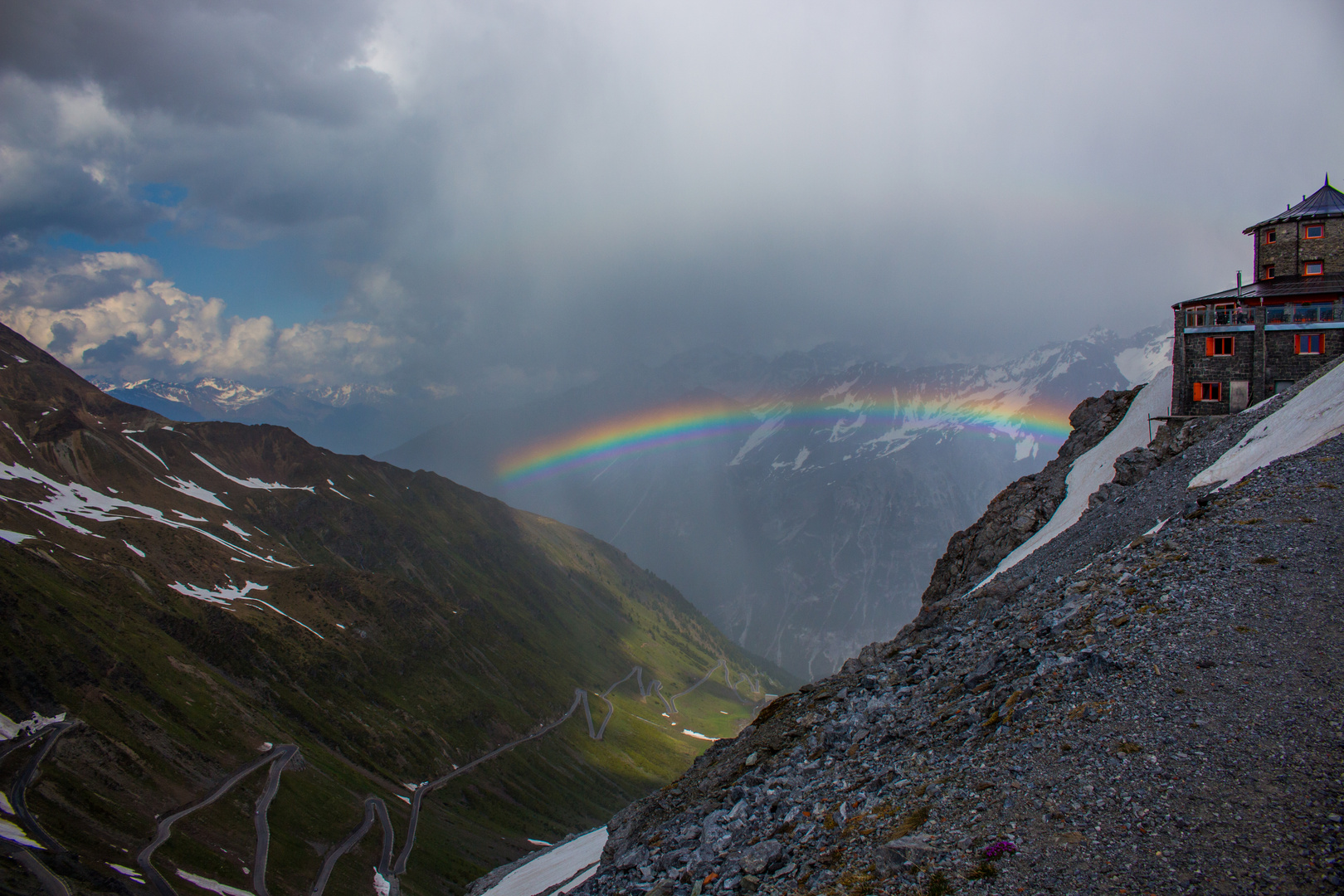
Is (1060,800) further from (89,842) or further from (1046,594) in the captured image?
(89,842)

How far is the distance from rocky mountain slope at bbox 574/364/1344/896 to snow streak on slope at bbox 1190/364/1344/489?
0.22 metres

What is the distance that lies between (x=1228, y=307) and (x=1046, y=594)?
36.4m

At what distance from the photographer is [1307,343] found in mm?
45625

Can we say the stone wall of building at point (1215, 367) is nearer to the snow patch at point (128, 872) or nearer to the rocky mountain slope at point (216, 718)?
the rocky mountain slope at point (216, 718)

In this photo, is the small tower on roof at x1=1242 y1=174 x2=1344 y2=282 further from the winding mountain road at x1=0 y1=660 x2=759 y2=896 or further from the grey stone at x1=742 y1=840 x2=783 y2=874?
the winding mountain road at x1=0 y1=660 x2=759 y2=896

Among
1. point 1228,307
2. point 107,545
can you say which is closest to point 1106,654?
point 1228,307

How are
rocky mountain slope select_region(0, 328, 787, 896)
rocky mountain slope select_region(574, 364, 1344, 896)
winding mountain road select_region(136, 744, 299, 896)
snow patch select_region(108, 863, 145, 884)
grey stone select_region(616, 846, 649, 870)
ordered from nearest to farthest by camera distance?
rocky mountain slope select_region(574, 364, 1344, 896), grey stone select_region(616, 846, 649, 870), snow patch select_region(108, 863, 145, 884), winding mountain road select_region(136, 744, 299, 896), rocky mountain slope select_region(0, 328, 787, 896)

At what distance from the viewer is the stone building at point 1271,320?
45656 millimetres

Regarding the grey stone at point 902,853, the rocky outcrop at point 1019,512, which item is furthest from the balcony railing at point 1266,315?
the grey stone at point 902,853

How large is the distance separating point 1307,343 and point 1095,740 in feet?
149

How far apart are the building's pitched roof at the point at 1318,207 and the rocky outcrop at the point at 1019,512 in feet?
56.7

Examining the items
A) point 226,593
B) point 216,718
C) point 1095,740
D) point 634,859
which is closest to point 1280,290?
point 1095,740

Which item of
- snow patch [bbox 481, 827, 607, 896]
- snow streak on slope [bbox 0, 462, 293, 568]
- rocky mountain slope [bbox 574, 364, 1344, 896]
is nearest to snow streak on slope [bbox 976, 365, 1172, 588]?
rocky mountain slope [bbox 574, 364, 1344, 896]

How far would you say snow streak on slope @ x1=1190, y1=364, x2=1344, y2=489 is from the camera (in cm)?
3020
